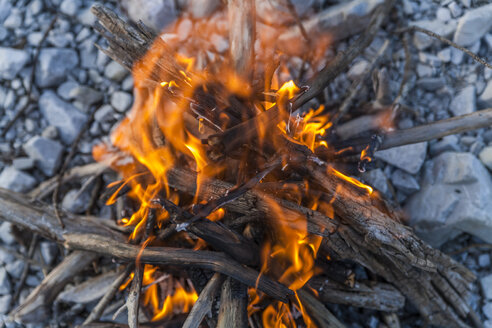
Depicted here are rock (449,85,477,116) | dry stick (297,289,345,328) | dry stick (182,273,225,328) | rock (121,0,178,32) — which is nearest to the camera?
dry stick (182,273,225,328)

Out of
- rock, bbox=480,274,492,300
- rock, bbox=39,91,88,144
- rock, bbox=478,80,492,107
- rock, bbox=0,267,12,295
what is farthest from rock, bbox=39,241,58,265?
rock, bbox=478,80,492,107

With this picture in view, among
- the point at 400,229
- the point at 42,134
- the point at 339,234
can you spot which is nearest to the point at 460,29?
the point at 400,229

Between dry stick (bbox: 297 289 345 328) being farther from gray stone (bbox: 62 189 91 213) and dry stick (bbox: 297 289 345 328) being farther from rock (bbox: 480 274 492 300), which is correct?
gray stone (bbox: 62 189 91 213)

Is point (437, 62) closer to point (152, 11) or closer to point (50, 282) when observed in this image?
point (152, 11)

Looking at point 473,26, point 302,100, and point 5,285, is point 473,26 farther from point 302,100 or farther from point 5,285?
point 5,285

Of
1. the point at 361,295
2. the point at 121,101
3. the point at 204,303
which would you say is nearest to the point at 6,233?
the point at 121,101
